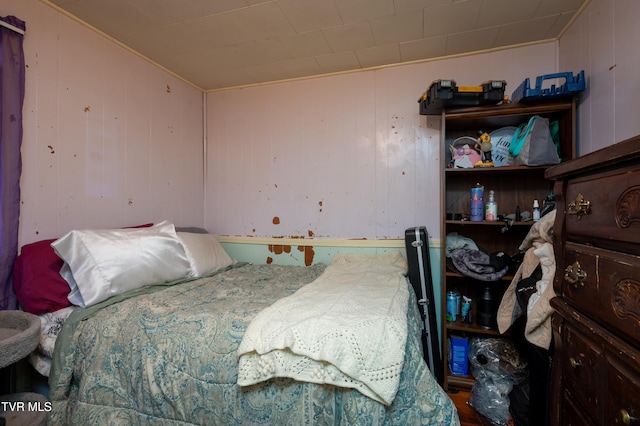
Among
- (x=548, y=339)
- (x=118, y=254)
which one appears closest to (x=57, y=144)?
(x=118, y=254)

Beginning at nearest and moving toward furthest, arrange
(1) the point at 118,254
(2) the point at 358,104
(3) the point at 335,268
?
(1) the point at 118,254 → (3) the point at 335,268 → (2) the point at 358,104

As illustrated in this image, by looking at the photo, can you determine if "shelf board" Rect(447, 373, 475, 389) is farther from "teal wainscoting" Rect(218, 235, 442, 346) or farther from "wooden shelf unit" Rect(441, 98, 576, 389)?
"teal wainscoting" Rect(218, 235, 442, 346)

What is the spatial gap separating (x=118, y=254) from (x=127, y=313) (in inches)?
13.7

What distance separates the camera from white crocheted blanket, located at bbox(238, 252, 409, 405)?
36.4 inches

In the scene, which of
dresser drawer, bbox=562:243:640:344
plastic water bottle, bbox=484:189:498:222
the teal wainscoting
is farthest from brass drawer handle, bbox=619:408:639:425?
the teal wainscoting

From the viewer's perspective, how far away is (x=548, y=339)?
3.41ft

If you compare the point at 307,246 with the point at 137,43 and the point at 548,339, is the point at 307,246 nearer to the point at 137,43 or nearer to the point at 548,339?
the point at 548,339

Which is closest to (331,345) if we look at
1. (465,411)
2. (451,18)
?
(465,411)

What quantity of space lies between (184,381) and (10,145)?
1466 mm

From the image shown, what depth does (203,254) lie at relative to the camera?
78.8 inches

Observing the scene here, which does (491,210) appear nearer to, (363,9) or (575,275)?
(575,275)

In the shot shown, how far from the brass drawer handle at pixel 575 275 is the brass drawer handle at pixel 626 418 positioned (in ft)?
0.95

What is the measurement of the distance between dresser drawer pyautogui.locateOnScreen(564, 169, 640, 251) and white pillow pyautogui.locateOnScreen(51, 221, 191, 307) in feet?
6.28

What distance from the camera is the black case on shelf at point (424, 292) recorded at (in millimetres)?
1912
